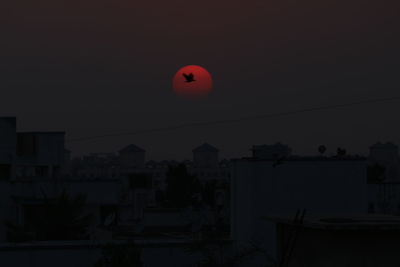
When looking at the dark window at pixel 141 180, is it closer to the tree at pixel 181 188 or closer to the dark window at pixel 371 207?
the tree at pixel 181 188

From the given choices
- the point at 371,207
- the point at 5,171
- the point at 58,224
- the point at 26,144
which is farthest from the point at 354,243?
the point at 26,144

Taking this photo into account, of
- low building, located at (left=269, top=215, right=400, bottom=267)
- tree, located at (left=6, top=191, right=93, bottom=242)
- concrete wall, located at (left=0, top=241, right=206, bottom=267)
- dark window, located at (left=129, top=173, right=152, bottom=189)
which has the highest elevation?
dark window, located at (left=129, top=173, right=152, bottom=189)

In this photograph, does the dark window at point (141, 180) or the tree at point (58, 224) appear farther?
the dark window at point (141, 180)

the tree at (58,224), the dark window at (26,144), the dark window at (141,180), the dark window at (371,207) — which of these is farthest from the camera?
the dark window at (141,180)

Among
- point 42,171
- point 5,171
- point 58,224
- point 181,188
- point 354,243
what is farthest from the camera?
point 181,188

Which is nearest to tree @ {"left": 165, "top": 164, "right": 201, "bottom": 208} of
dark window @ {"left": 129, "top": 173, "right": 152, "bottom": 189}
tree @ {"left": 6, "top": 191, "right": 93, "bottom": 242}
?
dark window @ {"left": 129, "top": 173, "right": 152, "bottom": 189}

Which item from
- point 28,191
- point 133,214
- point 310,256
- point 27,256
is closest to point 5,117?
point 28,191

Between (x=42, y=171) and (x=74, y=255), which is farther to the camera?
(x=42, y=171)

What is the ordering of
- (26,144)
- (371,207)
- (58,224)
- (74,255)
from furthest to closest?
1. (26,144)
2. (371,207)
3. (58,224)
4. (74,255)

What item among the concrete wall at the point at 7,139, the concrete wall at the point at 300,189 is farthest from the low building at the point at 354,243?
the concrete wall at the point at 7,139

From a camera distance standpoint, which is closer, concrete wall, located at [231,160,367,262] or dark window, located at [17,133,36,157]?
concrete wall, located at [231,160,367,262]

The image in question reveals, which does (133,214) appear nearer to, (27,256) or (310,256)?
(27,256)

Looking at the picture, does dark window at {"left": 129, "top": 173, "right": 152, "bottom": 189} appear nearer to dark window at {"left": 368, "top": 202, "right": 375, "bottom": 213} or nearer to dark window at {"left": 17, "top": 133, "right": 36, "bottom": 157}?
dark window at {"left": 17, "top": 133, "right": 36, "bottom": 157}

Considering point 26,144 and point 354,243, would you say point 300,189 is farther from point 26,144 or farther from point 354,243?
point 26,144
